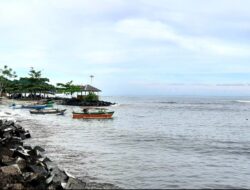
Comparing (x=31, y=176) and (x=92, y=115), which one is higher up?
(x=92, y=115)

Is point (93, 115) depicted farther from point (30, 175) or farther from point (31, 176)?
point (31, 176)

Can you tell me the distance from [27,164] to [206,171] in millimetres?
7184

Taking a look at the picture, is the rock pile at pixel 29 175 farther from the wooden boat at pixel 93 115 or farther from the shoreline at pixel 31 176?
the wooden boat at pixel 93 115

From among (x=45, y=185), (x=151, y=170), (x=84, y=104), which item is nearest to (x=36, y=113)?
(x=84, y=104)

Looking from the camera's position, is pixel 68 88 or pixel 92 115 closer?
pixel 92 115

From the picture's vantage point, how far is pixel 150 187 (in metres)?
14.1

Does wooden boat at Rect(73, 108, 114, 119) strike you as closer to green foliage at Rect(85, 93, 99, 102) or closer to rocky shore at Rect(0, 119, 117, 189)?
green foliage at Rect(85, 93, 99, 102)

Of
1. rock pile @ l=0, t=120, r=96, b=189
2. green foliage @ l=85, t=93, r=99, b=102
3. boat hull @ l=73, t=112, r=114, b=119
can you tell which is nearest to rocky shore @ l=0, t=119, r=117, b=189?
rock pile @ l=0, t=120, r=96, b=189

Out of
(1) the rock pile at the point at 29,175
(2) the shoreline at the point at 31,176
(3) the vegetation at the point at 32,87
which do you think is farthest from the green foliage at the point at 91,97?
(1) the rock pile at the point at 29,175

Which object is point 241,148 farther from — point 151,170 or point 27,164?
point 27,164

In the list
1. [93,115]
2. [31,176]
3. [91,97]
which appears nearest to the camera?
[31,176]

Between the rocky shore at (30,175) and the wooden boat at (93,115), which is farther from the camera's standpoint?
the wooden boat at (93,115)

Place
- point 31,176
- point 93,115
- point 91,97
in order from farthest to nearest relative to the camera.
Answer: point 91,97 → point 93,115 → point 31,176

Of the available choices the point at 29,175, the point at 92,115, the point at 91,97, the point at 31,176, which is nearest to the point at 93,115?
the point at 92,115
